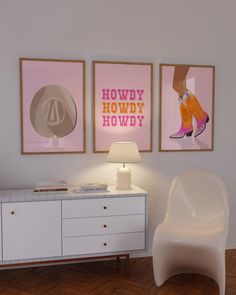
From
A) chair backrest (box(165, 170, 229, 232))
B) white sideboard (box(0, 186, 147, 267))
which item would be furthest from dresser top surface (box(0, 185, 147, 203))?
chair backrest (box(165, 170, 229, 232))

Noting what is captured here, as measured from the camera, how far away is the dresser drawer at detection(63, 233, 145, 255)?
317cm

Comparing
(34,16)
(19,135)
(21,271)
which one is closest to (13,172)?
(19,135)

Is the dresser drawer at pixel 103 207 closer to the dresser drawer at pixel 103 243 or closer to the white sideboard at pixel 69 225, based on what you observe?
the white sideboard at pixel 69 225

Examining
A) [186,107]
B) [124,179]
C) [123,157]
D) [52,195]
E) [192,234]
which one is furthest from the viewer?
[186,107]

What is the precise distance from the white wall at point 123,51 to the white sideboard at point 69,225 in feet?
1.21


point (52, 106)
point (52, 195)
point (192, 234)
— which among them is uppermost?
point (52, 106)

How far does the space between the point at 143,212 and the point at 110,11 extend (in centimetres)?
189

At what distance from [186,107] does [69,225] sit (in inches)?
64.3

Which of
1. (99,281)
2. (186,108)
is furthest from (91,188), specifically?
(186,108)

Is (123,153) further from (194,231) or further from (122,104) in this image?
(194,231)

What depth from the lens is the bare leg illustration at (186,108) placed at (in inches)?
148

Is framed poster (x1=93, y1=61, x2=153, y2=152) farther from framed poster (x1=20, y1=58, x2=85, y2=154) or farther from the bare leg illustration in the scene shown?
the bare leg illustration

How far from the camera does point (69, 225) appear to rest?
3.15 metres

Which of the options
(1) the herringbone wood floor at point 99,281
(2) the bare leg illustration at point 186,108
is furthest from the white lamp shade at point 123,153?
(1) the herringbone wood floor at point 99,281
